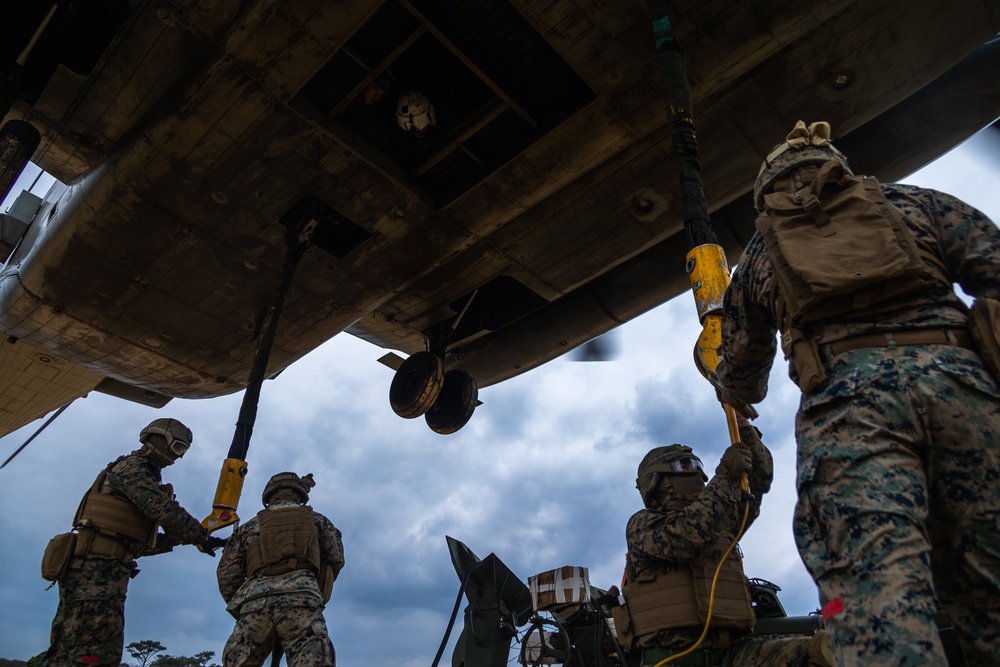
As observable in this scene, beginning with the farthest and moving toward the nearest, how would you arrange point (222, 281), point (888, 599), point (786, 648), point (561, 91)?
point (222, 281) < point (561, 91) < point (786, 648) < point (888, 599)

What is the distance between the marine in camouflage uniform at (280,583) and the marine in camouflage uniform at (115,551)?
3.11 ft

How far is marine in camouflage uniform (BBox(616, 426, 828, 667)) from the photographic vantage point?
3145mm

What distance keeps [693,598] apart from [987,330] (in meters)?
2.06

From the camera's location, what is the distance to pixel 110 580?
A: 5340 mm

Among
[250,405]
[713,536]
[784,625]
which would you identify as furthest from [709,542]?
[250,405]

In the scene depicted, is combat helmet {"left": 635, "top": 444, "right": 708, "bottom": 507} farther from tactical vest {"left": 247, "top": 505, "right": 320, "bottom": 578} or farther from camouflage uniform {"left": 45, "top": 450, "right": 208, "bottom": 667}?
camouflage uniform {"left": 45, "top": 450, "right": 208, "bottom": 667}

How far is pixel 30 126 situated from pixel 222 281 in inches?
112

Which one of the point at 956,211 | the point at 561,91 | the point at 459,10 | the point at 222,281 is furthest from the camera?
the point at 222,281

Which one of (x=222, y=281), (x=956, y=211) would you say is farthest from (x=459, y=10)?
(x=956, y=211)

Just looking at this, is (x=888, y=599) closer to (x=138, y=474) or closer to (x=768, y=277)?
(x=768, y=277)

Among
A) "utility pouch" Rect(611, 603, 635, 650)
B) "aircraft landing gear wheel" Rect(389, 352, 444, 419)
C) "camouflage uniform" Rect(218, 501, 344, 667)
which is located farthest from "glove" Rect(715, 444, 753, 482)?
"aircraft landing gear wheel" Rect(389, 352, 444, 419)

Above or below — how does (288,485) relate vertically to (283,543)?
above

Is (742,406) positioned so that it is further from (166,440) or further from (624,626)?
(166,440)

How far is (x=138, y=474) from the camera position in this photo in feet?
18.2
